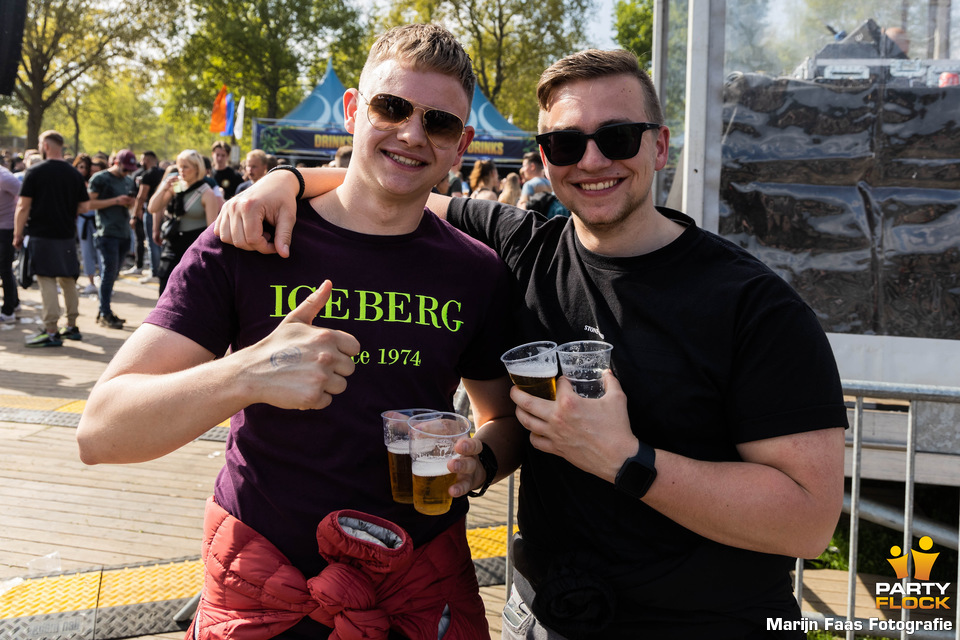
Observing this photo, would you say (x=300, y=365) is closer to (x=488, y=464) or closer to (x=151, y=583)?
(x=488, y=464)

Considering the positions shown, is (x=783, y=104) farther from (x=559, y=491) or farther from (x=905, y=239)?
(x=559, y=491)

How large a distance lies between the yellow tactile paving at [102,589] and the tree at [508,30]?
3321 cm

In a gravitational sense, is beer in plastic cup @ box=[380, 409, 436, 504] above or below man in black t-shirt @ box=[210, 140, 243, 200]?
below

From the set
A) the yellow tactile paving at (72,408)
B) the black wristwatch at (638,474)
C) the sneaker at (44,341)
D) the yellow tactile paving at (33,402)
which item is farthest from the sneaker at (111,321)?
the black wristwatch at (638,474)

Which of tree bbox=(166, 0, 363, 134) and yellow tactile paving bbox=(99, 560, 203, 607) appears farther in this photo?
tree bbox=(166, 0, 363, 134)

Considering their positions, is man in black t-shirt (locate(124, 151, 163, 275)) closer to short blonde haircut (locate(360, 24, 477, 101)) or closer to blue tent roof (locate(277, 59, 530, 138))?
blue tent roof (locate(277, 59, 530, 138))

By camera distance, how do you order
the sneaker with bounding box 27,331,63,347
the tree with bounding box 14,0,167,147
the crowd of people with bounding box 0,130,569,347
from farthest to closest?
the tree with bounding box 14,0,167,147
the sneaker with bounding box 27,331,63,347
the crowd of people with bounding box 0,130,569,347

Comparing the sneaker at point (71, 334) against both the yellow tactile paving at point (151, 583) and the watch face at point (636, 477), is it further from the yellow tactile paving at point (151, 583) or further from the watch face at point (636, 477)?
the watch face at point (636, 477)

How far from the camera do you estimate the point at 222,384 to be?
62.3 inches

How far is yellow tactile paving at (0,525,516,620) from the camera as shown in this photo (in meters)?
3.54

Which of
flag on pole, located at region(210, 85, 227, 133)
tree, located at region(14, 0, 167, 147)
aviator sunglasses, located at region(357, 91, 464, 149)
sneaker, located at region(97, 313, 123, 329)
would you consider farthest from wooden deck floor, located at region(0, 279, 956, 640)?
tree, located at region(14, 0, 167, 147)

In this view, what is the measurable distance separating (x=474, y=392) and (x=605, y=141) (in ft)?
2.82

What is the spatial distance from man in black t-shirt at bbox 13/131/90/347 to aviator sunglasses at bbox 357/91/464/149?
8.15 m

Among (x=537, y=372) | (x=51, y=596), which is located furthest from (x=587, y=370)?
(x=51, y=596)
